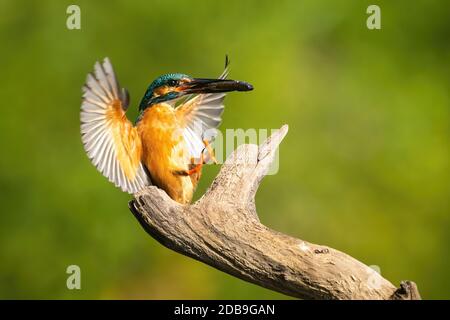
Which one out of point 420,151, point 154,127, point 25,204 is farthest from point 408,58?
point 154,127

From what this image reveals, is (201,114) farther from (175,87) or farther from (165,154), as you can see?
(165,154)

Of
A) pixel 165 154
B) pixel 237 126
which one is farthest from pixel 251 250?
pixel 237 126

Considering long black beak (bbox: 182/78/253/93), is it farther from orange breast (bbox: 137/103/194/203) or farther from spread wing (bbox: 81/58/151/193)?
spread wing (bbox: 81/58/151/193)

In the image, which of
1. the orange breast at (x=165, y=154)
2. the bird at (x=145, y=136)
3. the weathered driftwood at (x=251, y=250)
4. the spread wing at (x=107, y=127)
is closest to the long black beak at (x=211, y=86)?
the bird at (x=145, y=136)

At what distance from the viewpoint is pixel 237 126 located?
5.65 meters

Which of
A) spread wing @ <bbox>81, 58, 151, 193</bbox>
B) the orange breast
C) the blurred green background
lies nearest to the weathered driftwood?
the orange breast

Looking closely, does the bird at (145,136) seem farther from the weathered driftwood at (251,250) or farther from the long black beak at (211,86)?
the weathered driftwood at (251,250)

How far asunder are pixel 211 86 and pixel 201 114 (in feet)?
0.95

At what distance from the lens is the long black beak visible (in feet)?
10.4

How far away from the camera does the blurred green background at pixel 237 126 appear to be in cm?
577

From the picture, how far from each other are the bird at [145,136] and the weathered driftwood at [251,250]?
0.88ft

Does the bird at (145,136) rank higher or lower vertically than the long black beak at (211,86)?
lower

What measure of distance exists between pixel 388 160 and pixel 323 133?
546mm

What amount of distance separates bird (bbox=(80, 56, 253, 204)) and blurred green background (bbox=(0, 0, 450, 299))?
2362 mm
